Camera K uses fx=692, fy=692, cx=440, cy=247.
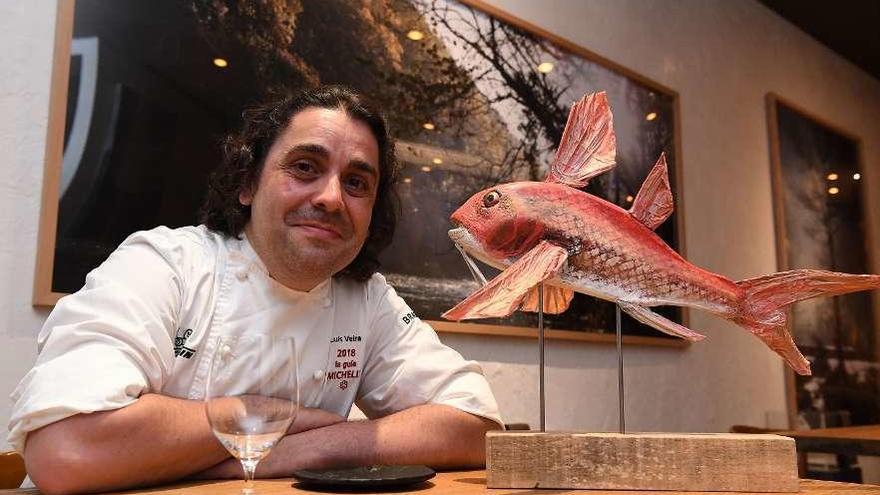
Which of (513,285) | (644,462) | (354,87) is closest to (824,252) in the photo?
(354,87)

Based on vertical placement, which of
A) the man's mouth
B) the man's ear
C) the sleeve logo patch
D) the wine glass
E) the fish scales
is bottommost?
the wine glass

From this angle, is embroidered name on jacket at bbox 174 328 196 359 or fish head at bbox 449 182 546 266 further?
embroidered name on jacket at bbox 174 328 196 359

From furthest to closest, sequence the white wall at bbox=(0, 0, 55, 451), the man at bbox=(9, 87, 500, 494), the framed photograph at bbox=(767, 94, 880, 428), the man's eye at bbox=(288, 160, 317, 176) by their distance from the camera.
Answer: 1. the framed photograph at bbox=(767, 94, 880, 428)
2. the white wall at bbox=(0, 0, 55, 451)
3. the man's eye at bbox=(288, 160, 317, 176)
4. the man at bbox=(9, 87, 500, 494)

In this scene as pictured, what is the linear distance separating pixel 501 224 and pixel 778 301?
0.37 m

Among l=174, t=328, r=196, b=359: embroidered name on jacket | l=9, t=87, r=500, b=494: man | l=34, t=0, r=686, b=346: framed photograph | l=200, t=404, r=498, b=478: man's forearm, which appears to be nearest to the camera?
l=9, t=87, r=500, b=494: man

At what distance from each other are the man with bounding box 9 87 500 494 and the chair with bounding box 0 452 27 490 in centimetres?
19

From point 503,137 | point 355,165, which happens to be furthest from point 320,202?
point 503,137

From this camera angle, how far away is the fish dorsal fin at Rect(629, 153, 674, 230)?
0.93m

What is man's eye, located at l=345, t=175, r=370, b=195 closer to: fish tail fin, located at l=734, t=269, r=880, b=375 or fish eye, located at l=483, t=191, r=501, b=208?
fish eye, located at l=483, t=191, r=501, b=208

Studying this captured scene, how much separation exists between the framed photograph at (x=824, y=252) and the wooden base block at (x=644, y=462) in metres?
2.49

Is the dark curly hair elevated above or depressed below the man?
above

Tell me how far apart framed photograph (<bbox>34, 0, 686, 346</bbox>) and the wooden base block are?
0.96 meters

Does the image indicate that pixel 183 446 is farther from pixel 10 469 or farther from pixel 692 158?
pixel 692 158

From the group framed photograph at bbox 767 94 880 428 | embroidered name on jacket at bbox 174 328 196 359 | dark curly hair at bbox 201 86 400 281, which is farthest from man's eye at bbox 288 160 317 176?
framed photograph at bbox 767 94 880 428
